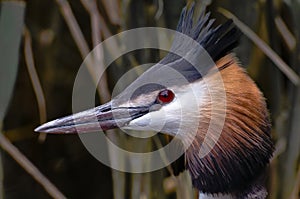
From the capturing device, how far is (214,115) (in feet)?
5.71

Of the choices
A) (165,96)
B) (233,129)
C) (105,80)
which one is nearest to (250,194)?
(233,129)

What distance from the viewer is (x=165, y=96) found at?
1.71 meters

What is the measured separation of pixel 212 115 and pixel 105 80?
0.62m

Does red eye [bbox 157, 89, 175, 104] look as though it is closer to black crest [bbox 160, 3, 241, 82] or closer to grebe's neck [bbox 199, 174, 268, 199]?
black crest [bbox 160, 3, 241, 82]

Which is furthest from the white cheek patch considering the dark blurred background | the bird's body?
the dark blurred background

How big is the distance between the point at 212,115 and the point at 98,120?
243 mm

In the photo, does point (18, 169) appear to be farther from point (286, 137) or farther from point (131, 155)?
point (286, 137)

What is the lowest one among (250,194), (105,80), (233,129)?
(250,194)

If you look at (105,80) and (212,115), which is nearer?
(212,115)

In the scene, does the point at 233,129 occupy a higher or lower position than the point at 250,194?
higher

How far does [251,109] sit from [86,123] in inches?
13.9

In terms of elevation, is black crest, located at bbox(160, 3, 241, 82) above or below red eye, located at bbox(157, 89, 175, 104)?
above

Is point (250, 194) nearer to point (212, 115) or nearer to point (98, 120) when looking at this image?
point (212, 115)

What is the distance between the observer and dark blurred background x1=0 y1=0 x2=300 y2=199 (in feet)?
7.01
